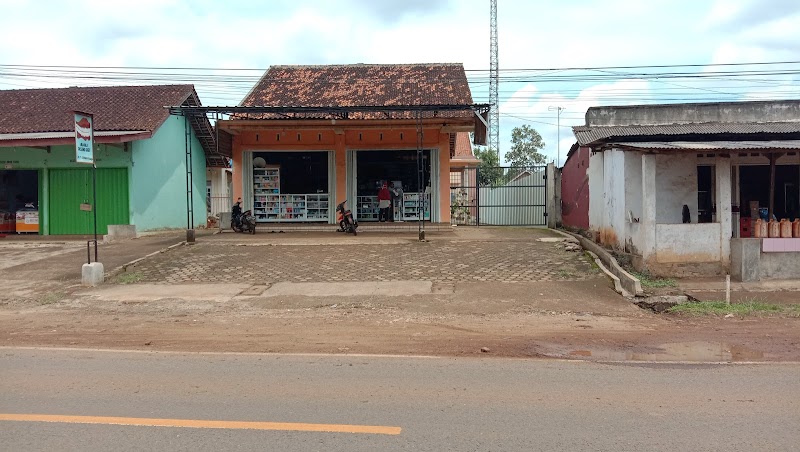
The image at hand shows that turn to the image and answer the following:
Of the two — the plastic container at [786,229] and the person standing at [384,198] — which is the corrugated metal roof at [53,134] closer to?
the person standing at [384,198]

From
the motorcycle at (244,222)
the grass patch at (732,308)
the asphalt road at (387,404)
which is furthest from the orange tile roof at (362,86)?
the asphalt road at (387,404)

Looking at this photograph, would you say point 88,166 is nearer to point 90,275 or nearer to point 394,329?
point 90,275

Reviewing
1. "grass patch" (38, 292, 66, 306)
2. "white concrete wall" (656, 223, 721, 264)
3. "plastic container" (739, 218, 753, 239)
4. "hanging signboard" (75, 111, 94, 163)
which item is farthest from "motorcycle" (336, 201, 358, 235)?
"plastic container" (739, 218, 753, 239)

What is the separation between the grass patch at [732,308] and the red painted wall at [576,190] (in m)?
6.90

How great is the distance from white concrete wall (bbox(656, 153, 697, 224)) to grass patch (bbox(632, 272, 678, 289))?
2217 mm

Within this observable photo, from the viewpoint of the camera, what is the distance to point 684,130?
531 inches

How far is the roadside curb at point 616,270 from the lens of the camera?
411 inches

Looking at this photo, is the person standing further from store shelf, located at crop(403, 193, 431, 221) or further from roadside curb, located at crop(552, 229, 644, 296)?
roadside curb, located at crop(552, 229, 644, 296)

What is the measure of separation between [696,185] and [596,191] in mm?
2527

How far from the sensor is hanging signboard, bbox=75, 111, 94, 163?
445 inches

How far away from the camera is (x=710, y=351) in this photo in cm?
695

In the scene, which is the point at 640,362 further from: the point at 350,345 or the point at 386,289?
the point at 386,289

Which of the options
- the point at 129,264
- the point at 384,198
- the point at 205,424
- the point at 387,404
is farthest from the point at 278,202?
the point at 205,424

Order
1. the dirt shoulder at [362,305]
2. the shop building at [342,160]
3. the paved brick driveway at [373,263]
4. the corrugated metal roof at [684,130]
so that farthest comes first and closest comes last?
the shop building at [342,160] < the corrugated metal roof at [684,130] < the paved brick driveway at [373,263] < the dirt shoulder at [362,305]
